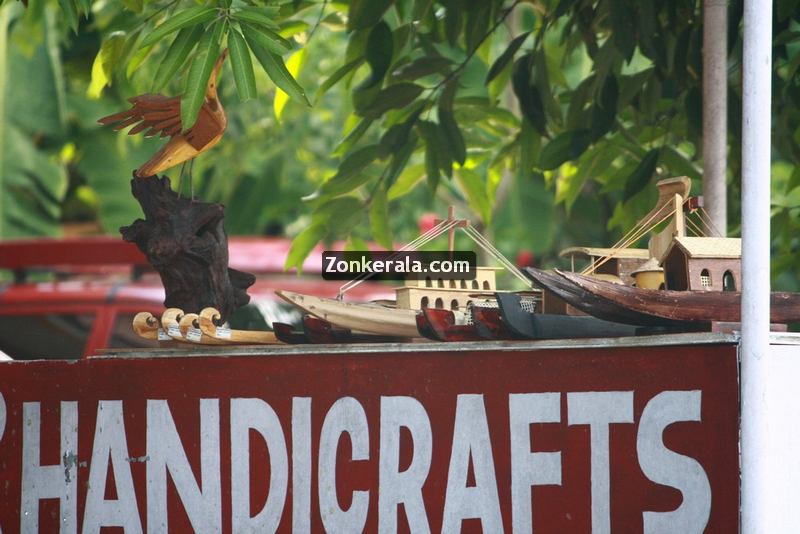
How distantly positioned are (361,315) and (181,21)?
2.68 feet

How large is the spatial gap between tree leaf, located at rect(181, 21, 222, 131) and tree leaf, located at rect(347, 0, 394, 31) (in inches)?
56.7

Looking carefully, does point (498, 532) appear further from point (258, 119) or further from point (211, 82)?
point (258, 119)

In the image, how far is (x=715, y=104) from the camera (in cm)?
363

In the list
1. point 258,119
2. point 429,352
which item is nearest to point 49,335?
point 258,119

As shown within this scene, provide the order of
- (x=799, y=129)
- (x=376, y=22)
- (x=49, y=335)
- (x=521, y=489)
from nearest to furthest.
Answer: (x=521, y=489) < (x=376, y=22) < (x=799, y=129) < (x=49, y=335)

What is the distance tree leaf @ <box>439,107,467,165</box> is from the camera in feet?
14.0

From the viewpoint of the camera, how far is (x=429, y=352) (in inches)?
103

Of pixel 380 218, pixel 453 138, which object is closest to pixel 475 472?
pixel 453 138

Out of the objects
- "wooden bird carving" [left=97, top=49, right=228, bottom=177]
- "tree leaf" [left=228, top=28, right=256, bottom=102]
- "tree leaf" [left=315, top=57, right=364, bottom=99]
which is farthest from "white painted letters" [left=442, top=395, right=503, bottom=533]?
"tree leaf" [left=315, top=57, right=364, bottom=99]

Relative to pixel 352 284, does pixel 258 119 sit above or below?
above

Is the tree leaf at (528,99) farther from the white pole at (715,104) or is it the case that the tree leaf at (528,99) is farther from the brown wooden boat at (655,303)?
the brown wooden boat at (655,303)

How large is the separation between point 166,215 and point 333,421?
76cm

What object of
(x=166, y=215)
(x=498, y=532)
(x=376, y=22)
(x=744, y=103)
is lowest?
(x=498, y=532)

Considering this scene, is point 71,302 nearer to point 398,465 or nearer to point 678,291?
point 398,465
